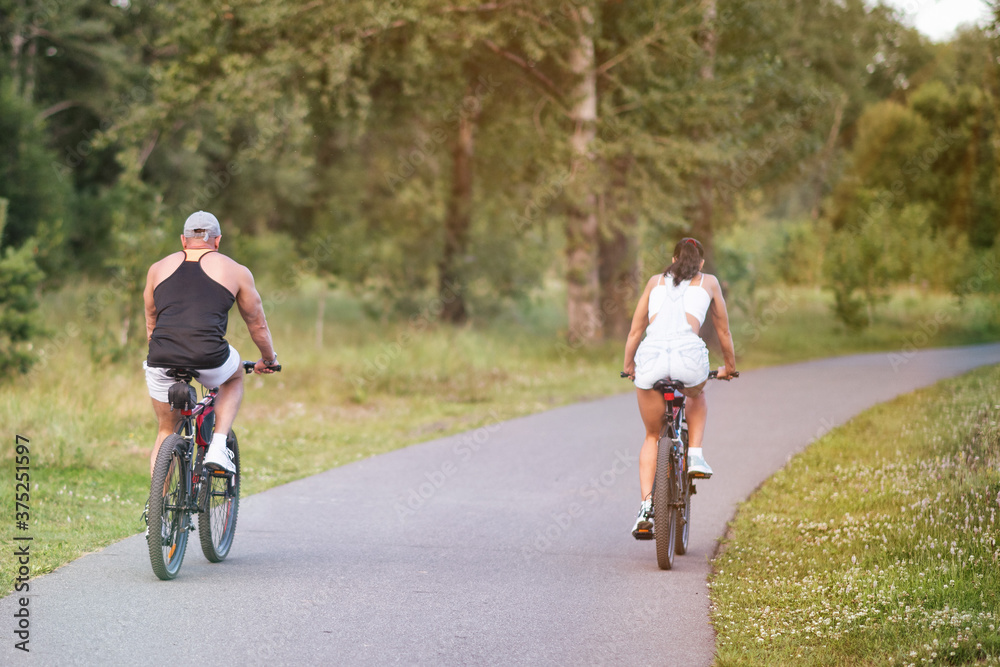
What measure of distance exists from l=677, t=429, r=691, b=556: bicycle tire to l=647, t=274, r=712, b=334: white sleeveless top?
0.79 metres

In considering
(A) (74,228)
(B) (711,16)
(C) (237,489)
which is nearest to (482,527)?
(C) (237,489)

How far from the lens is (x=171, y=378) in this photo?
20.4 ft

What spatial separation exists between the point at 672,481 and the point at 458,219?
20777 millimetres

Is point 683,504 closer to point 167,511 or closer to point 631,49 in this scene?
point 167,511

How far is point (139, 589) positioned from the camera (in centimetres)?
597

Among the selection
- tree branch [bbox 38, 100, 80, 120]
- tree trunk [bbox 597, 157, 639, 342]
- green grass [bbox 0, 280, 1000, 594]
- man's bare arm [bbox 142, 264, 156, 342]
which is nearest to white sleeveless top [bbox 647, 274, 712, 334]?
man's bare arm [bbox 142, 264, 156, 342]

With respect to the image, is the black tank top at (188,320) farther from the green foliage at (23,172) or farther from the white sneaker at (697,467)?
the green foliage at (23,172)

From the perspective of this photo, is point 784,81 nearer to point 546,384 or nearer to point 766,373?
point 766,373

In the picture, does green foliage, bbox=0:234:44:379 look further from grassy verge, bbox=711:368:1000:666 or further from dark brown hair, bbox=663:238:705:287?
dark brown hair, bbox=663:238:705:287

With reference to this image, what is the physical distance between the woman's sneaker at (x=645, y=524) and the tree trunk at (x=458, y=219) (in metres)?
20.5

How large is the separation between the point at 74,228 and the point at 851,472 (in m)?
24.7

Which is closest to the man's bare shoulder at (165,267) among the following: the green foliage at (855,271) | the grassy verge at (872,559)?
the grassy verge at (872,559)

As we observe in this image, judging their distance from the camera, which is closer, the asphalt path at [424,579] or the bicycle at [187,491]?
the asphalt path at [424,579]

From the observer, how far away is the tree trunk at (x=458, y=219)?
88.3ft
